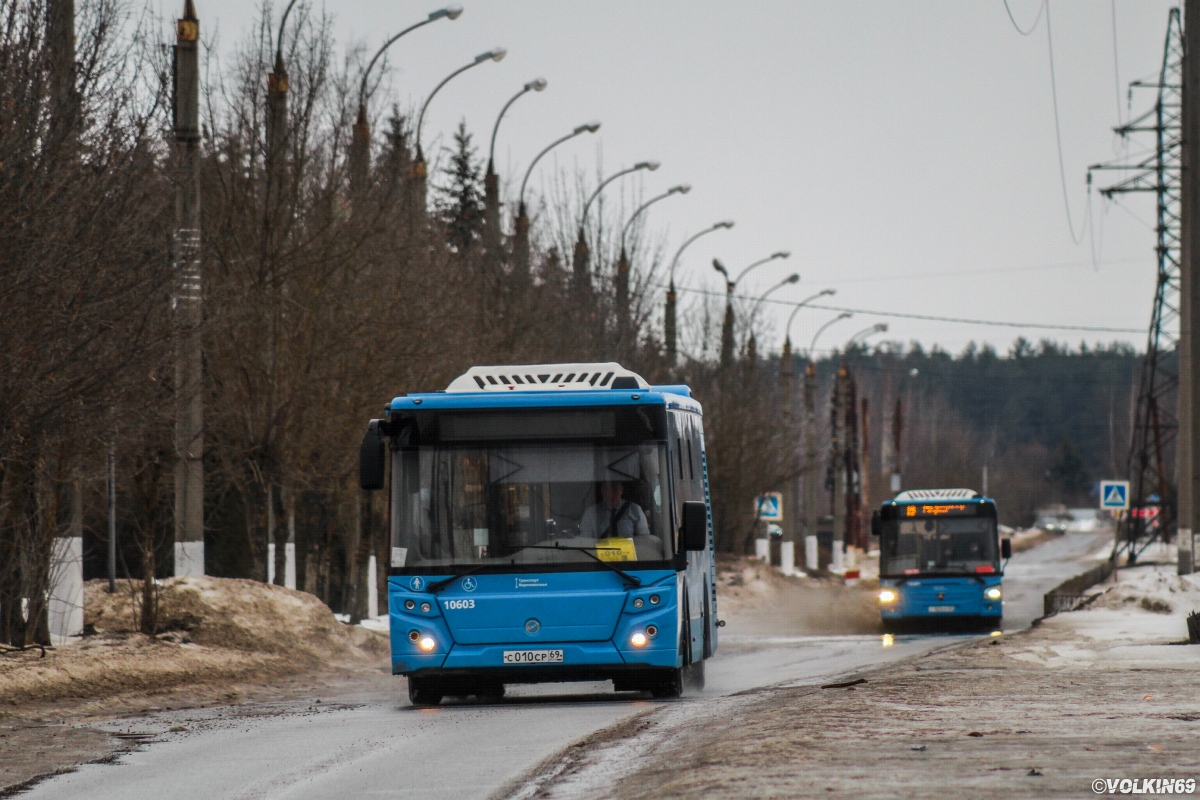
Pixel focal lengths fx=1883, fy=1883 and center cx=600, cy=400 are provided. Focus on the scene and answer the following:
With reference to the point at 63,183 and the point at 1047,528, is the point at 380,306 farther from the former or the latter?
the point at 1047,528

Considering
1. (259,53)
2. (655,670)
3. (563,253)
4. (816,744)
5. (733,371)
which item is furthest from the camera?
(733,371)

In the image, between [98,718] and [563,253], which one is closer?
[98,718]

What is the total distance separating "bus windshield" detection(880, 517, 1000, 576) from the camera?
34.2m

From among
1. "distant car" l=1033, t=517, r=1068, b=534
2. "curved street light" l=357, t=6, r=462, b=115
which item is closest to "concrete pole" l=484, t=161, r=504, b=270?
"curved street light" l=357, t=6, r=462, b=115

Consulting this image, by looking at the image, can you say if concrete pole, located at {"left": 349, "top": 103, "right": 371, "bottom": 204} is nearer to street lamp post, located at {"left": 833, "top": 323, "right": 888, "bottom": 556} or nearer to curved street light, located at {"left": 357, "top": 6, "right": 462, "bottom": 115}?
curved street light, located at {"left": 357, "top": 6, "right": 462, "bottom": 115}

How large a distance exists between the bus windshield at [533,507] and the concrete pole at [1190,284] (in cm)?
2005

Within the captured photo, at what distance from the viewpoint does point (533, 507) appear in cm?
1555

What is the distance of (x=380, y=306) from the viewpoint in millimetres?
25516

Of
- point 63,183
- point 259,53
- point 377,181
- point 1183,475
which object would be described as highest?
point 259,53

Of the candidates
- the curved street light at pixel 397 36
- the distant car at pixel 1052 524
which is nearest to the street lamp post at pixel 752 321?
the curved street light at pixel 397 36

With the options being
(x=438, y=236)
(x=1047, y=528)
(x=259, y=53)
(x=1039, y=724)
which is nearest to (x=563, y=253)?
(x=438, y=236)

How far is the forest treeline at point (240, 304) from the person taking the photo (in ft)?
51.7

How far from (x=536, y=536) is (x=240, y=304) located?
901 centimetres

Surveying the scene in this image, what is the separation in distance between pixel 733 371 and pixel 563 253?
456 inches
